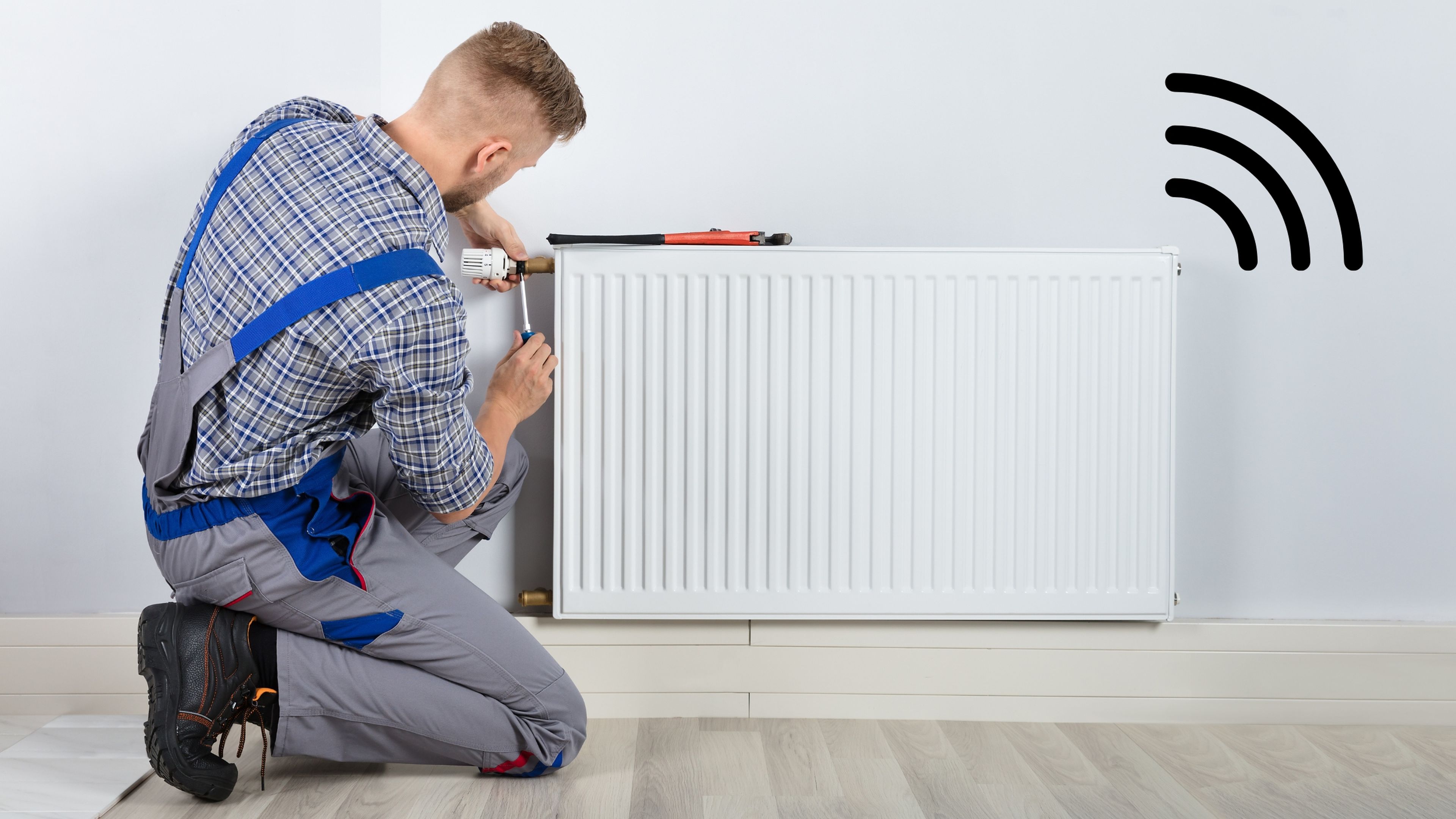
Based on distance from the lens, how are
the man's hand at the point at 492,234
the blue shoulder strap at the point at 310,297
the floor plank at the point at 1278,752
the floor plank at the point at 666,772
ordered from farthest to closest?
the man's hand at the point at 492,234 < the floor plank at the point at 1278,752 < the floor plank at the point at 666,772 < the blue shoulder strap at the point at 310,297

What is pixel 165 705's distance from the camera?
0.99 m

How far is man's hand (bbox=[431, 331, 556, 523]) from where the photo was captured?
46.7 inches

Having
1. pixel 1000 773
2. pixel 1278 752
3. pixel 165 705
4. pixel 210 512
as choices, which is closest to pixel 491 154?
pixel 210 512

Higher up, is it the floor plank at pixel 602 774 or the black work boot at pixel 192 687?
the black work boot at pixel 192 687

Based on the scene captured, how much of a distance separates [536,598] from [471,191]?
603mm

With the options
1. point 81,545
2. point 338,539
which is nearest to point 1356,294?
point 338,539

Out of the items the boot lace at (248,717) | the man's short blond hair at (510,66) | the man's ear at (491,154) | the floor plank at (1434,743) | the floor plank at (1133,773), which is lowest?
the floor plank at (1434,743)

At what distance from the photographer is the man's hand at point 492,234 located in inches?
51.8

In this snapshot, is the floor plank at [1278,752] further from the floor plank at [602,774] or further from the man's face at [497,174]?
the man's face at [497,174]

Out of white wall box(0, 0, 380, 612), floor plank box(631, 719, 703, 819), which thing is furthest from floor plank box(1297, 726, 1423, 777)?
white wall box(0, 0, 380, 612)

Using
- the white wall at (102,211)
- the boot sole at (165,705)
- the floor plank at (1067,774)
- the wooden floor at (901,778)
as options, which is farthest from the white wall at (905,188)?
the boot sole at (165,705)

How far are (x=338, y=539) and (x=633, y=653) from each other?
49 centimetres

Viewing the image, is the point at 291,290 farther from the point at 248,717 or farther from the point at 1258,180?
the point at 1258,180

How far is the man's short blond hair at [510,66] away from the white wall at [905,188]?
0.32 meters
